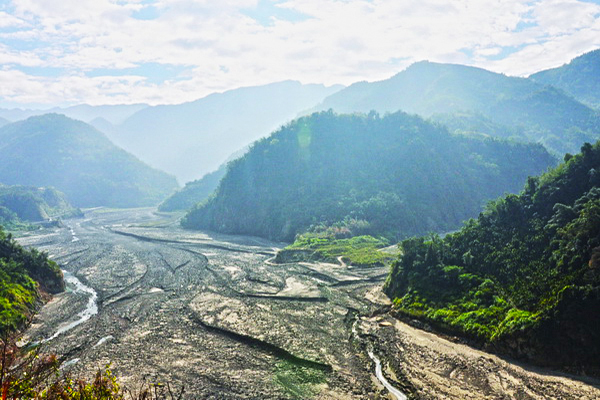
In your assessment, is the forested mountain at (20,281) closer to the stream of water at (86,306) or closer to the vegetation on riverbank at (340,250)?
the stream of water at (86,306)

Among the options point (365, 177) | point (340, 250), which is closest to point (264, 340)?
point (340, 250)

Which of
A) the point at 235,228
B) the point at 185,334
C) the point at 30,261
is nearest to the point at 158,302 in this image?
the point at 185,334

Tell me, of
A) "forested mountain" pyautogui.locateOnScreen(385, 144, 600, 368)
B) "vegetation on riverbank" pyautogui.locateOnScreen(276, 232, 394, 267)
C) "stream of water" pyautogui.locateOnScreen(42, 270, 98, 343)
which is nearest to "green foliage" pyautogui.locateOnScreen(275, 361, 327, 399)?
"forested mountain" pyautogui.locateOnScreen(385, 144, 600, 368)

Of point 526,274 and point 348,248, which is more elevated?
point 526,274

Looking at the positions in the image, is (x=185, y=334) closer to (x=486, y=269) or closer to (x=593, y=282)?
(x=486, y=269)

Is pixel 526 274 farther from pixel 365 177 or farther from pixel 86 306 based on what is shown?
pixel 365 177

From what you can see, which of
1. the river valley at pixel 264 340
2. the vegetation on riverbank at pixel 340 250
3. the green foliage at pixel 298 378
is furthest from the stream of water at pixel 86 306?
the vegetation on riverbank at pixel 340 250
